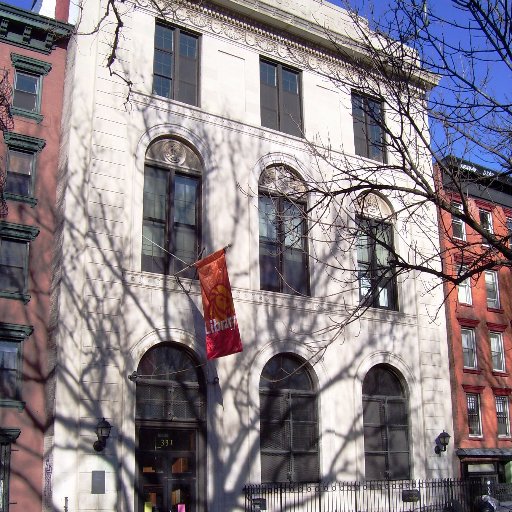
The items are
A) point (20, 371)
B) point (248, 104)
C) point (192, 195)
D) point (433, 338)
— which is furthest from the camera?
point (433, 338)

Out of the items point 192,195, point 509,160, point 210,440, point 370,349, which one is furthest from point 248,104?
point 509,160

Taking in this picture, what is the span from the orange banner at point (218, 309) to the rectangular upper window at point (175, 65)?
6.17 meters

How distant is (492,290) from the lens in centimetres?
3056

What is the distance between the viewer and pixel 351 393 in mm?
23688

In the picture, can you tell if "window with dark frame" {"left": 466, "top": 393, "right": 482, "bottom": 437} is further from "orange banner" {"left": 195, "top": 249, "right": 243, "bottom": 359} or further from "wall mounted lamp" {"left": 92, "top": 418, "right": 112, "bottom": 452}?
"wall mounted lamp" {"left": 92, "top": 418, "right": 112, "bottom": 452}

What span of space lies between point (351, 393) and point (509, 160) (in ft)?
42.5

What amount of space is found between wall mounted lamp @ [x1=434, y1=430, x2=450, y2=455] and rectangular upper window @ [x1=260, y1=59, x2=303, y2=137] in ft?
36.2

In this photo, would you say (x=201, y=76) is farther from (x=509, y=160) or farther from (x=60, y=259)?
(x=509, y=160)

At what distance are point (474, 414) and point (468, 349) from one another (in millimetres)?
2416

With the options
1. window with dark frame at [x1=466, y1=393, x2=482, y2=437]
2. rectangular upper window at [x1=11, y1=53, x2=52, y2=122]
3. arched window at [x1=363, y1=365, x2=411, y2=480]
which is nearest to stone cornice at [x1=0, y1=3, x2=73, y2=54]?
rectangular upper window at [x1=11, y1=53, x2=52, y2=122]

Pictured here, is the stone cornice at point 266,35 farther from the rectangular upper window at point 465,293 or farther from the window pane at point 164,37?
the rectangular upper window at point 465,293

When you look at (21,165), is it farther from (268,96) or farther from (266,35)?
(266,35)

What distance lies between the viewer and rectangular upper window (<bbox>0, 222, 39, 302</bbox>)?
19.5 m

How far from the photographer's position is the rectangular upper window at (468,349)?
93.6ft
